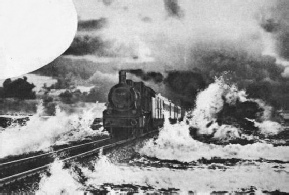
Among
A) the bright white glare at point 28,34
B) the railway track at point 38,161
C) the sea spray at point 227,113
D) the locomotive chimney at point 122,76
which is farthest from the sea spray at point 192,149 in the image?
the bright white glare at point 28,34

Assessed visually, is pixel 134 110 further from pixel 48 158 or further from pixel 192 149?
pixel 48 158

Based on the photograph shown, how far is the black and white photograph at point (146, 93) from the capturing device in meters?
4.05

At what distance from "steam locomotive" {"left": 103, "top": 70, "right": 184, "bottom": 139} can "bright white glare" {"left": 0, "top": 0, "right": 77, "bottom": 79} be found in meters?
0.87

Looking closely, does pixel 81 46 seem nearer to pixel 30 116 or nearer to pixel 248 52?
pixel 30 116

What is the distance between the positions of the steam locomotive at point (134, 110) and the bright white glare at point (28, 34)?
87cm

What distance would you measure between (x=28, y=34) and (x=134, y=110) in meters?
1.53

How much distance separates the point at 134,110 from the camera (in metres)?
5.02

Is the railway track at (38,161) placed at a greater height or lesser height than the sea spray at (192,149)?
lesser

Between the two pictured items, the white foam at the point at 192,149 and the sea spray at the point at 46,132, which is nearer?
the white foam at the point at 192,149

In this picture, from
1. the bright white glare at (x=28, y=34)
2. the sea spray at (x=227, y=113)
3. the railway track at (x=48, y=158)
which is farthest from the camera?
the bright white glare at (x=28, y=34)

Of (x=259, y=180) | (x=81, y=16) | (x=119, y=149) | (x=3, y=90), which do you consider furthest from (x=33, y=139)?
(x=259, y=180)

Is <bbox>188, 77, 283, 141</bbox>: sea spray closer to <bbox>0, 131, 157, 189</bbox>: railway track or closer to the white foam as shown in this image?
the white foam

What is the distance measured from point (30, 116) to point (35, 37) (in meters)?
0.88

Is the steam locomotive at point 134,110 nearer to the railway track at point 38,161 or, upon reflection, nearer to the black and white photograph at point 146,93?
the black and white photograph at point 146,93
